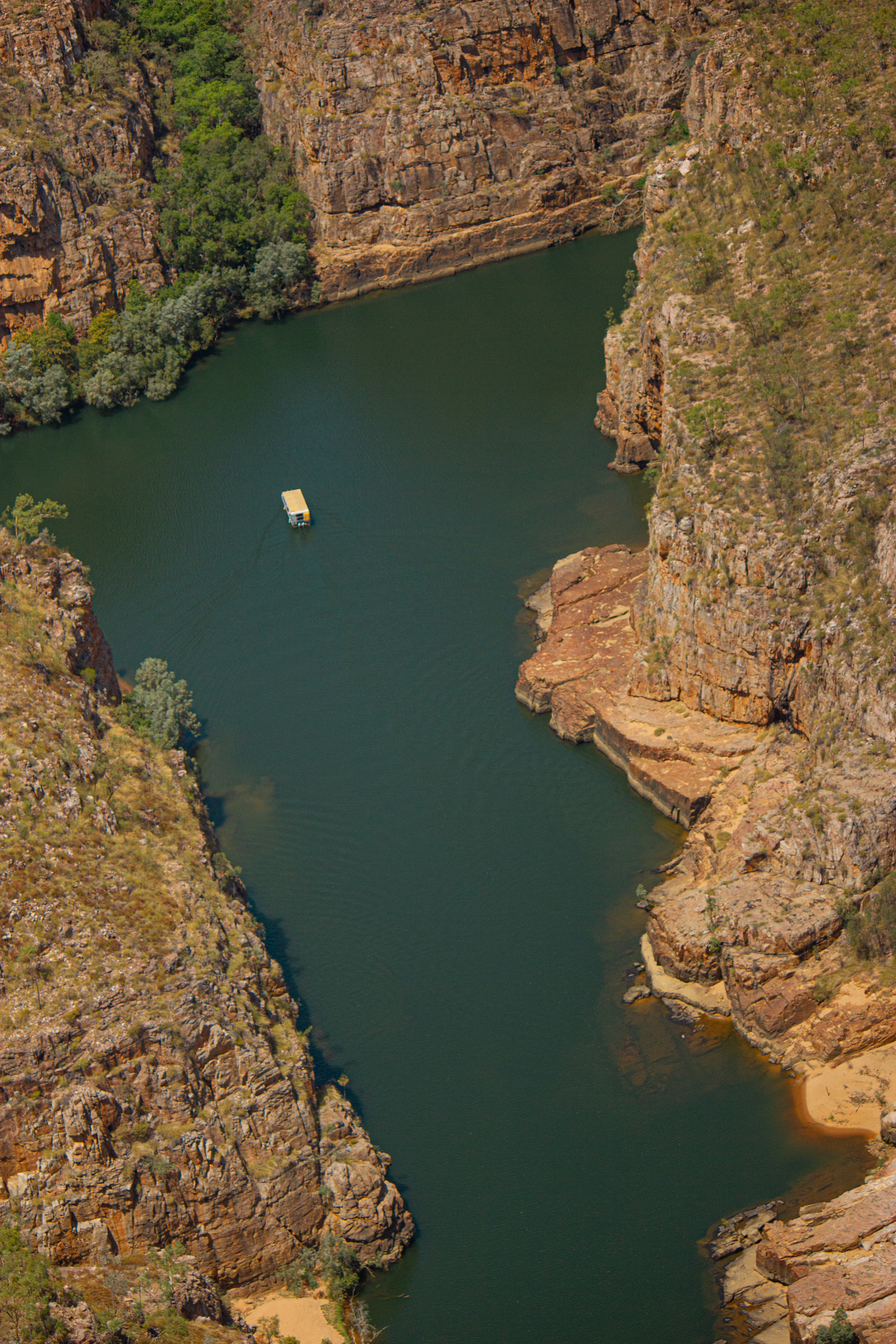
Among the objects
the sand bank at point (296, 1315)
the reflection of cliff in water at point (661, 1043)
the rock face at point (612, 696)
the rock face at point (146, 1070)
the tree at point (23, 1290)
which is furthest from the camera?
the rock face at point (612, 696)

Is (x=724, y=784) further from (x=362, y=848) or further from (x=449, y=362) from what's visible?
(x=449, y=362)

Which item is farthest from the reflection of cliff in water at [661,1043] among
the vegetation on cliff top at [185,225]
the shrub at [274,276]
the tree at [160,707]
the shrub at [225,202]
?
A: the shrub at [225,202]

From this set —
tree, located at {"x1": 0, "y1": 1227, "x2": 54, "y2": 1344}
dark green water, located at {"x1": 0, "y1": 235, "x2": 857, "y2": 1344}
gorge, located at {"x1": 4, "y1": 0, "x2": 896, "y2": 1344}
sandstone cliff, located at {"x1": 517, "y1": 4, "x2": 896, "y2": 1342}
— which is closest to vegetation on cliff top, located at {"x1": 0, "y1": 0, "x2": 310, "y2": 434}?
gorge, located at {"x1": 4, "y1": 0, "x2": 896, "y2": 1344}

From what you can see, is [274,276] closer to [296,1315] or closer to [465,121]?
[465,121]

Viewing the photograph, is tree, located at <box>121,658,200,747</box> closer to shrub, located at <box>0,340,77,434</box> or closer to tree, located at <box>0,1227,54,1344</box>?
tree, located at <box>0,1227,54,1344</box>

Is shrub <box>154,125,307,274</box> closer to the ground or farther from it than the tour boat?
farther from it

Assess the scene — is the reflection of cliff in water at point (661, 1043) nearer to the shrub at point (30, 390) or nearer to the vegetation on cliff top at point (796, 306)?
the vegetation on cliff top at point (796, 306)
